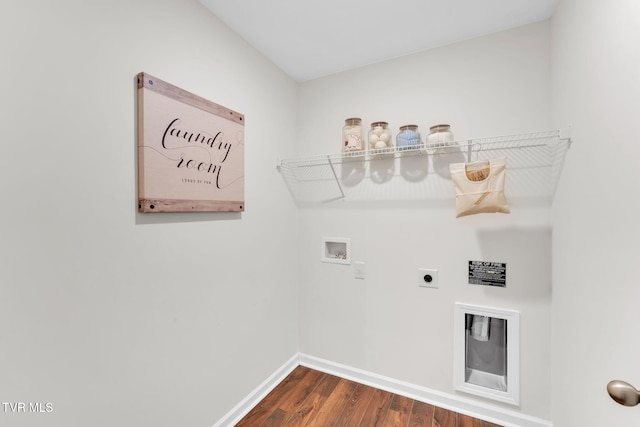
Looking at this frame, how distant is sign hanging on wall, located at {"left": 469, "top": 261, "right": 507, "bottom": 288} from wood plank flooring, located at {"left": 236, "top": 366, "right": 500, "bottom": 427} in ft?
2.74

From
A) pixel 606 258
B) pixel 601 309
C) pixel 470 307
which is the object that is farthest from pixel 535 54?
pixel 470 307

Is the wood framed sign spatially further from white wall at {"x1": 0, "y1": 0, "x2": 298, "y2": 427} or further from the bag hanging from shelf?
the bag hanging from shelf

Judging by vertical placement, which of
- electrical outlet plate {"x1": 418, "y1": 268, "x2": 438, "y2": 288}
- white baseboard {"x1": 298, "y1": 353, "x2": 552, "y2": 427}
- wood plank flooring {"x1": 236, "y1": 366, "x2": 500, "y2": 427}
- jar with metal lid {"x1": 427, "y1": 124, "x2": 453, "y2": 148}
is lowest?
wood plank flooring {"x1": 236, "y1": 366, "x2": 500, "y2": 427}

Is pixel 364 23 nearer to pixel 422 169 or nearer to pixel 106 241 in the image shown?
pixel 422 169

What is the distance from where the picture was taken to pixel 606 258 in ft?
3.16

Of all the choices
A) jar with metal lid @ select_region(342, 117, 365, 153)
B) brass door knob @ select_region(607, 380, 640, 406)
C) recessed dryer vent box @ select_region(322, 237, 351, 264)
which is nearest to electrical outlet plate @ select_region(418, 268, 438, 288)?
recessed dryer vent box @ select_region(322, 237, 351, 264)

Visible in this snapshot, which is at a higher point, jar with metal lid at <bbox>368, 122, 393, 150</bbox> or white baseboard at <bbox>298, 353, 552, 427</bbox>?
jar with metal lid at <bbox>368, 122, 393, 150</bbox>

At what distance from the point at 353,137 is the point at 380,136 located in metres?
0.18

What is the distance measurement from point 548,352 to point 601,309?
2.44 feet

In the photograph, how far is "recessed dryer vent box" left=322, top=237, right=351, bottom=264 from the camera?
2059mm

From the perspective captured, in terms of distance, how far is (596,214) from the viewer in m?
1.04

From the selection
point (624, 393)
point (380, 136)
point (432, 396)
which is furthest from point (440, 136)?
point (432, 396)

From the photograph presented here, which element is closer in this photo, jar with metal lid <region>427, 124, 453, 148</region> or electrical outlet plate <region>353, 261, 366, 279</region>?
jar with metal lid <region>427, 124, 453, 148</region>

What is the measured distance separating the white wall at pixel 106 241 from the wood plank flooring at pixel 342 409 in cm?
21
